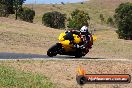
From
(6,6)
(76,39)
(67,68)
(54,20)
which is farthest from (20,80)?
(54,20)

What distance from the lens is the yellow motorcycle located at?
23.3 m

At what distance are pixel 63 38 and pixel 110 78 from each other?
1190cm

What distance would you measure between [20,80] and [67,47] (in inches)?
336

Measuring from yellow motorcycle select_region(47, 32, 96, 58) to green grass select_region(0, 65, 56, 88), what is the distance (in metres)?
6.46

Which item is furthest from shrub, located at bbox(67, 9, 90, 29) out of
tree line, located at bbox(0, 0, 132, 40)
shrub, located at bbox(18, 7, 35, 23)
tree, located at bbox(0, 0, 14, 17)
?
tree, located at bbox(0, 0, 14, 17)

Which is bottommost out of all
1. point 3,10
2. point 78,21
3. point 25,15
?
point 78,21

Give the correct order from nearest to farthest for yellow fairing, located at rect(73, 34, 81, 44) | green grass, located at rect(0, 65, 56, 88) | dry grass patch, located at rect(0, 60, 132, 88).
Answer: green grass, located at rect(0, 65, 56, 88) < dry grass patch, located at rect(0, 60, 132, 88) < yellow fairing, located at rect(73, 34, 81, 44)

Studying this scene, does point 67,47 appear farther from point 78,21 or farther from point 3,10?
point 78,21

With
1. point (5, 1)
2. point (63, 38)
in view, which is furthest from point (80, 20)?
point (63, 38)

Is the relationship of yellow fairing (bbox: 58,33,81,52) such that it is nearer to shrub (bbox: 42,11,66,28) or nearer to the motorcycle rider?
the motorcycle rider

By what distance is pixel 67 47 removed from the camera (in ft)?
A: 76.8

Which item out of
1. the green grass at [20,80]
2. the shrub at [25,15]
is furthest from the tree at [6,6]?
the green grass at [20,80]

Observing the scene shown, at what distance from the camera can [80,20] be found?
10900 centimetres

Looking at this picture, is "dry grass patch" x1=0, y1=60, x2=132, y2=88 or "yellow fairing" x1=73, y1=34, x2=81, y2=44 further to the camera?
"yellow fairing" x1=73, y1=34, x2=81, y2=44
